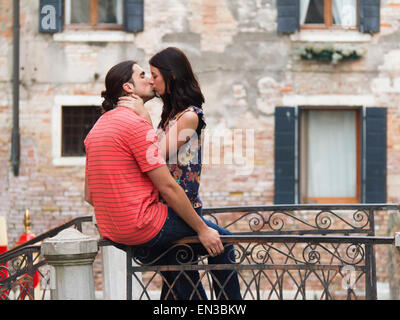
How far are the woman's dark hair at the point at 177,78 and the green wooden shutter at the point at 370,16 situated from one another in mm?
8056

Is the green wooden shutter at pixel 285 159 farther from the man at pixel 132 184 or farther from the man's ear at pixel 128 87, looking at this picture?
the man at pixel 132 184

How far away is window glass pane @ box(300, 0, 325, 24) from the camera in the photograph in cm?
1202

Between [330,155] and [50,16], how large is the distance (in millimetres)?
4718

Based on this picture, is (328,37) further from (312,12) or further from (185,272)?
(185,272)

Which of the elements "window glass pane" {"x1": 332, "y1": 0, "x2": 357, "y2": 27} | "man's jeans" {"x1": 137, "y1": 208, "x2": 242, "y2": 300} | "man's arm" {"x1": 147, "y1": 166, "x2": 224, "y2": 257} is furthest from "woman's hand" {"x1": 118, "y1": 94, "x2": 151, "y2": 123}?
"window glass pane" {"x1": 332, "y1": 0, "x2": 357, "y2": 27}

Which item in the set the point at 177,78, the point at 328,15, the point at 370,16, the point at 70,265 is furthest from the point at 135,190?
the point at 328,15

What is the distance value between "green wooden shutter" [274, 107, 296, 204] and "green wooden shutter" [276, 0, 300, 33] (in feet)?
3.89

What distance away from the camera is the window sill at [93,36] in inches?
462

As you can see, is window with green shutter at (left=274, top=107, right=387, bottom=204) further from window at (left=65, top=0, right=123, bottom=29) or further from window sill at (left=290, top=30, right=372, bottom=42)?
window at (left=65, top=0, right=123, bottom=29)

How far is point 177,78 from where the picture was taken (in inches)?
166

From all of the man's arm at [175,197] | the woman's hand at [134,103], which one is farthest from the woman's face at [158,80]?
the man's arm at [175,197]
